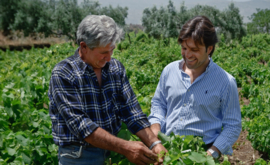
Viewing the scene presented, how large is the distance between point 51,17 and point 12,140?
2988cm

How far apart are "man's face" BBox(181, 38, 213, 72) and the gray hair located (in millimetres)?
658

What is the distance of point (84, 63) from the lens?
2.02 meters

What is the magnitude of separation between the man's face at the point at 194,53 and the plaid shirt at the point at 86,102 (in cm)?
56

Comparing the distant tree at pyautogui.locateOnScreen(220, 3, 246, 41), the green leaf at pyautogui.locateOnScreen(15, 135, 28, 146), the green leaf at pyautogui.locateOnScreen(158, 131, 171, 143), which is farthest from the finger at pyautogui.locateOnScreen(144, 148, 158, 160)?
the distant tree at pyautogui.locateOnScreen(220, 3, 246, 41)

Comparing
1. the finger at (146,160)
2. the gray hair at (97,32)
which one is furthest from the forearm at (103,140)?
the gray hair at (97,32)

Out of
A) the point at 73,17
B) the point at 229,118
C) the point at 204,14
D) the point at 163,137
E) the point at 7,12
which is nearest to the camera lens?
the point at 163,137

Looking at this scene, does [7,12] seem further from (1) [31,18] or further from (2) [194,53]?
(2) [194,53]

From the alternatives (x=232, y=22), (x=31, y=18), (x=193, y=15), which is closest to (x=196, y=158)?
(x=31, y=18)

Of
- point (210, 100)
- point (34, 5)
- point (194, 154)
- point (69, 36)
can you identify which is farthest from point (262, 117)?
point (34, 5)

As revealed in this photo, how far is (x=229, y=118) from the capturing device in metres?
2.21

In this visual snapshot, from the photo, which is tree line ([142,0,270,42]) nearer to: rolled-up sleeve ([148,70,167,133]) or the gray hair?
rolled-up sleeve ([148,70,167,133])

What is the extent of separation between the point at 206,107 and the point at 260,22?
70916 millimetres

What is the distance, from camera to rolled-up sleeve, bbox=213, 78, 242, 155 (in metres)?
2.18

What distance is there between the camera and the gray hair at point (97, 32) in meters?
1.86
